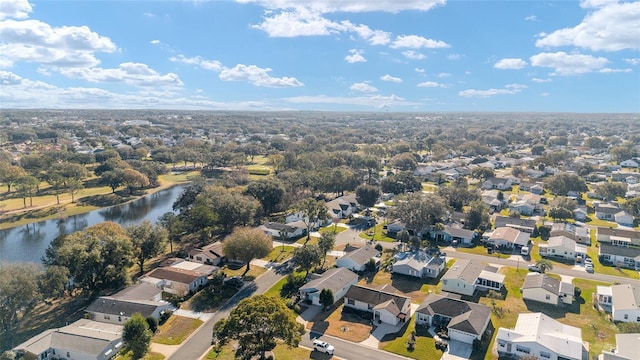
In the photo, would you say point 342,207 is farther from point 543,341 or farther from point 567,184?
point 567,184

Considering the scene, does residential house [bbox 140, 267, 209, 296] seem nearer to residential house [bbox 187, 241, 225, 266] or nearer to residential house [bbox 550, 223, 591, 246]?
residential house [bbox 187, 241, 225, 266]

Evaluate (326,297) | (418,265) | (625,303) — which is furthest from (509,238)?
(326,297)

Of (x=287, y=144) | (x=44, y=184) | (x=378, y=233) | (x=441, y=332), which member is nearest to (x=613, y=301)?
(x=441, y=332)

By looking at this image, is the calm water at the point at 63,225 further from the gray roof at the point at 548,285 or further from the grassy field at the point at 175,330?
the gray roof at the point at 548,285

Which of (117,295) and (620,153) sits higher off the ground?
(620,153)

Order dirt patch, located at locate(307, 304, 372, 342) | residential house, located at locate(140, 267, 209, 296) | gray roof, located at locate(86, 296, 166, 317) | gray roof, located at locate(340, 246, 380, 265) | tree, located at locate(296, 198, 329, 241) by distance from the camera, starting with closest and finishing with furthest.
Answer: dirt patch, located at locate(307, 304, 372, 342), gray roof, located at locate(86, 296, 166, 317), residential house, located at locate(140, 267, 209, 296), gray roof, located at locate(340, 246, 380, 265), tree, located at locate(296, 198, 329, 241)

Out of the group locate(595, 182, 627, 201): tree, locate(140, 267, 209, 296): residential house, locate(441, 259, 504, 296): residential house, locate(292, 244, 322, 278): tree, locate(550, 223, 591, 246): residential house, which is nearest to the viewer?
locate(441, 259, 504, 296): residential house

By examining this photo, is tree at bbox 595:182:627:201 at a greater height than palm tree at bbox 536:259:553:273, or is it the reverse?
tree at bbox 595:182:627:201

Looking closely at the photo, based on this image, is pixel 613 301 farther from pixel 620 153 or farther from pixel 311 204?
pixel 620 153

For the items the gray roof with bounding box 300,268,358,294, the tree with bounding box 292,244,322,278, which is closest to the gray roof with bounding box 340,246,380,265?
→ the gray roof with bounding box 300,268,358,294
